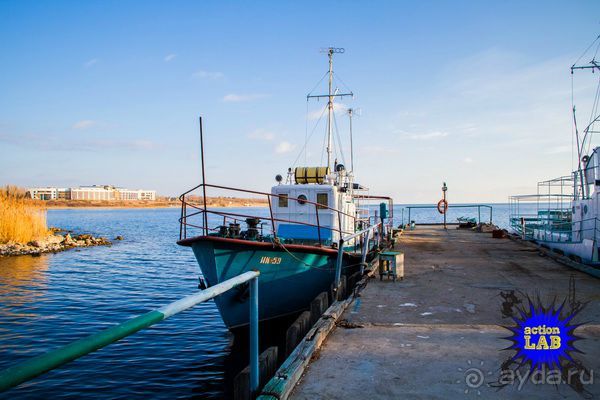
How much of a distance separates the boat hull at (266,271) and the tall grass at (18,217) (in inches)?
868

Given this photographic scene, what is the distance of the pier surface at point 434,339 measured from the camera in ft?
13.7

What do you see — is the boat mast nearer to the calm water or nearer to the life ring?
the calm water

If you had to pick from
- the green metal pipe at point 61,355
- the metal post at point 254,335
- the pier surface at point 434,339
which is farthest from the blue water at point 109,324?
the green metal pipe at point 61,355

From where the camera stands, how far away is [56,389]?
25.1 feet

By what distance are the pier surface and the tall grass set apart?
24955 millimetres

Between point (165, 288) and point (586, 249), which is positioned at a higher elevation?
point (586, 249)

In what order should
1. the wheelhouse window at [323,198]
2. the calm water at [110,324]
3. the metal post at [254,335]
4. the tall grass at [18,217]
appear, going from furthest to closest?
the tall grass at [18,217] → the wheelhouse window at [323,198] → the calm water at [110,324] → the metal post at [254,335]

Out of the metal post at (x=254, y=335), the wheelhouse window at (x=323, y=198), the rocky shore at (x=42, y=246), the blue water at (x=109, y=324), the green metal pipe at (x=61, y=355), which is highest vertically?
the wheelhouse window at (x=323, y=198)

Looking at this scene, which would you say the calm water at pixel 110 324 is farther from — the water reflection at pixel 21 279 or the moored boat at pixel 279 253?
the moored boat at pixel 279 253

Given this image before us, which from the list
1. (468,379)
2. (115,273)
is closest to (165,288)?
(115,273)

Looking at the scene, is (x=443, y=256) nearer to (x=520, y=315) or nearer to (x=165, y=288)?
(x=520, y=315)

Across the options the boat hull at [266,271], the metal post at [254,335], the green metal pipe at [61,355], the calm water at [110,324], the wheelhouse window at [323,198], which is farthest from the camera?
the wheelhouse window at [323,198]

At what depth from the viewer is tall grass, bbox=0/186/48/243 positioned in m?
25.9

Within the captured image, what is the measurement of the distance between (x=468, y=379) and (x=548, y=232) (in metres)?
17.0
